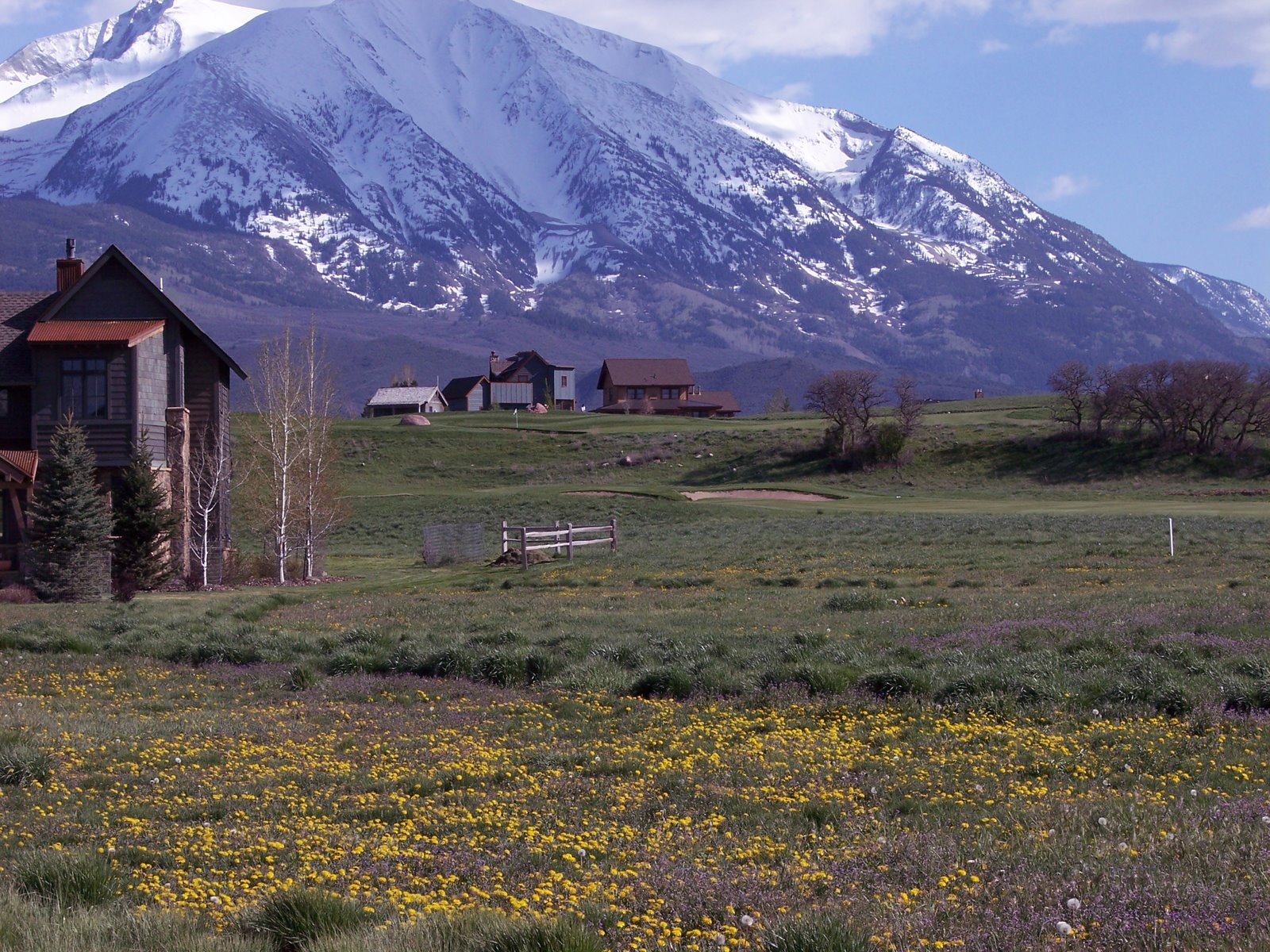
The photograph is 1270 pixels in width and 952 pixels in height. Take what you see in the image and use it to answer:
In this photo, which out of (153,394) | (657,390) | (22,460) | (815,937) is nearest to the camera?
(815,937)

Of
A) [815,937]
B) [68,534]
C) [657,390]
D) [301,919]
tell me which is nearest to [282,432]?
[68,534]

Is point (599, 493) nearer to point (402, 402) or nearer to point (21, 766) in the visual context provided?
point (21, 766)

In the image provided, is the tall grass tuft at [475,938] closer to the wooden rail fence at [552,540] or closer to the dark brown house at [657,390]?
the wooden rail fence at [552,540]

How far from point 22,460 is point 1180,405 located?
7457 centimetres

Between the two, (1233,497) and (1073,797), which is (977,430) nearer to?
(1233,497)

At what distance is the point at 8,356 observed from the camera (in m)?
39.8

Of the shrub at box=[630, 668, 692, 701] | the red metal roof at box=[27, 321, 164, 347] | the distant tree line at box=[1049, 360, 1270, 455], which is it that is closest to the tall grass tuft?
the shrub at box=[630, 668, 692, 701]

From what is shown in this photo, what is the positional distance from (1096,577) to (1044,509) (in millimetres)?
34019

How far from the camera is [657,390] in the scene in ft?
571

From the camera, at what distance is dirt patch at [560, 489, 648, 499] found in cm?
6807

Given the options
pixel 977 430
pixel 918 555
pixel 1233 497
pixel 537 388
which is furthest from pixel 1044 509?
pixel 537 388

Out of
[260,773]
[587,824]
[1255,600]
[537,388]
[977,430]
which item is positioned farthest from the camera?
[537,388]

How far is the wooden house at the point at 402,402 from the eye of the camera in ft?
551

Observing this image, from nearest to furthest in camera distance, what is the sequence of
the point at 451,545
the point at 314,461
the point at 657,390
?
1. the point at 451,545
2. the point at 314,461
3. the point at 657,390
